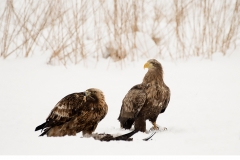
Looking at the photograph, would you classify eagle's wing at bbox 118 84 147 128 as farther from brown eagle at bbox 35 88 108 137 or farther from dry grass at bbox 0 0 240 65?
dry grass at bbox 0 0 240 65

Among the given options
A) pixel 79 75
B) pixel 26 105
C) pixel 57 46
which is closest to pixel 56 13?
pixel 57 46

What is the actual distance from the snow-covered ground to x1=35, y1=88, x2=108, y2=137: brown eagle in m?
0.19

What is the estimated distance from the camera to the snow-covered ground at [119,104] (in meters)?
3.65

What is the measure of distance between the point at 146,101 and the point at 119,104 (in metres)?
1.19

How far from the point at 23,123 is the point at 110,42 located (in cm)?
280

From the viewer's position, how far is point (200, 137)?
4355 mm

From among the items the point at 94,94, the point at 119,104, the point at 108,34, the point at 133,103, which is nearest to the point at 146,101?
the point at 133,103

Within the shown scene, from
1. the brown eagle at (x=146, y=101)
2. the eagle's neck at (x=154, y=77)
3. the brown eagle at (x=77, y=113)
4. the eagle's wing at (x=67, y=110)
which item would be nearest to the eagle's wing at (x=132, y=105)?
the brown eagle at (x=146, y=101)

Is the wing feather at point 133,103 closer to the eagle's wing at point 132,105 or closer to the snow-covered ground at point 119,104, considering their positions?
the eagle's wing at point 132,105

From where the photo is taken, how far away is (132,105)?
5.14 m

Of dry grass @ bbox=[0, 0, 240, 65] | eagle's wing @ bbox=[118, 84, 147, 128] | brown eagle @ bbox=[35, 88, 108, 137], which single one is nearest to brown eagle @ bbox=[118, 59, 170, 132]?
eagle's wing @ bbox=[118, 84, 147, 128]

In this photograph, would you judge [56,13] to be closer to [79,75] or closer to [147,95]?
[79,75]

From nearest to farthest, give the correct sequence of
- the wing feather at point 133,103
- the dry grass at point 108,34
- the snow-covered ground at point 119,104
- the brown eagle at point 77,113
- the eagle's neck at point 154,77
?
the snow-covered ground at point 119,104 < the brown eagle at point 77,113 < the wing feather at point 133,103 < the eagle's neck at point 154,77 < the dry grass at point 108,34

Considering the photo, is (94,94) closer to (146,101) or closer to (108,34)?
(146,101)
